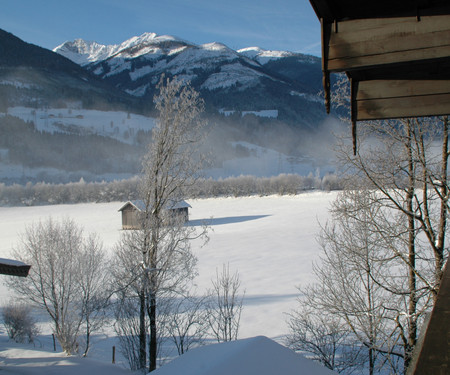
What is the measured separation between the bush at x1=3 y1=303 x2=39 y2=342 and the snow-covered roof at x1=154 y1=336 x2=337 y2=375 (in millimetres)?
24181

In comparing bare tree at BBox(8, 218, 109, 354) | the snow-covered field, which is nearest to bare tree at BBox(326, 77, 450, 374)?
the snow-covered field

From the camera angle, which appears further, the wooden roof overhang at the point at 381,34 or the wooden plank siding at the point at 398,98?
the wooden plank siding at the point at 398,98

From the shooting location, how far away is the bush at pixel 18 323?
73.3 ft

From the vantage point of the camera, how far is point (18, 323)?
22516 millimetres

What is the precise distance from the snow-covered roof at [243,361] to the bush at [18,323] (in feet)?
79.3

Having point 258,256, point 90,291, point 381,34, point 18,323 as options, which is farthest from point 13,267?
point 258,256

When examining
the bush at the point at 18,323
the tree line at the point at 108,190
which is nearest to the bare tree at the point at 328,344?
the bush at the point at 18,323

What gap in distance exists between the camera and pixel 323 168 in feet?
588

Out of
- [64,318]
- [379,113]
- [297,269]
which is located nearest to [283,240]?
[297,269]

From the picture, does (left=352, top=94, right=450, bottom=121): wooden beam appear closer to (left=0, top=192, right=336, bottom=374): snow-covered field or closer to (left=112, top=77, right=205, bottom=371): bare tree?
(left=112, top=77, right=205, bottom=371): bare tree

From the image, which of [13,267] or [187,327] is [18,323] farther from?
[13,267]

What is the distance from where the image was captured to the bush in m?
22.3

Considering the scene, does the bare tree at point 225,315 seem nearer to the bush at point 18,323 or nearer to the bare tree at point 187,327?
the bare tree at point 187,327

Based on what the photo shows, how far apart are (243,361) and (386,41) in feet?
9.85
